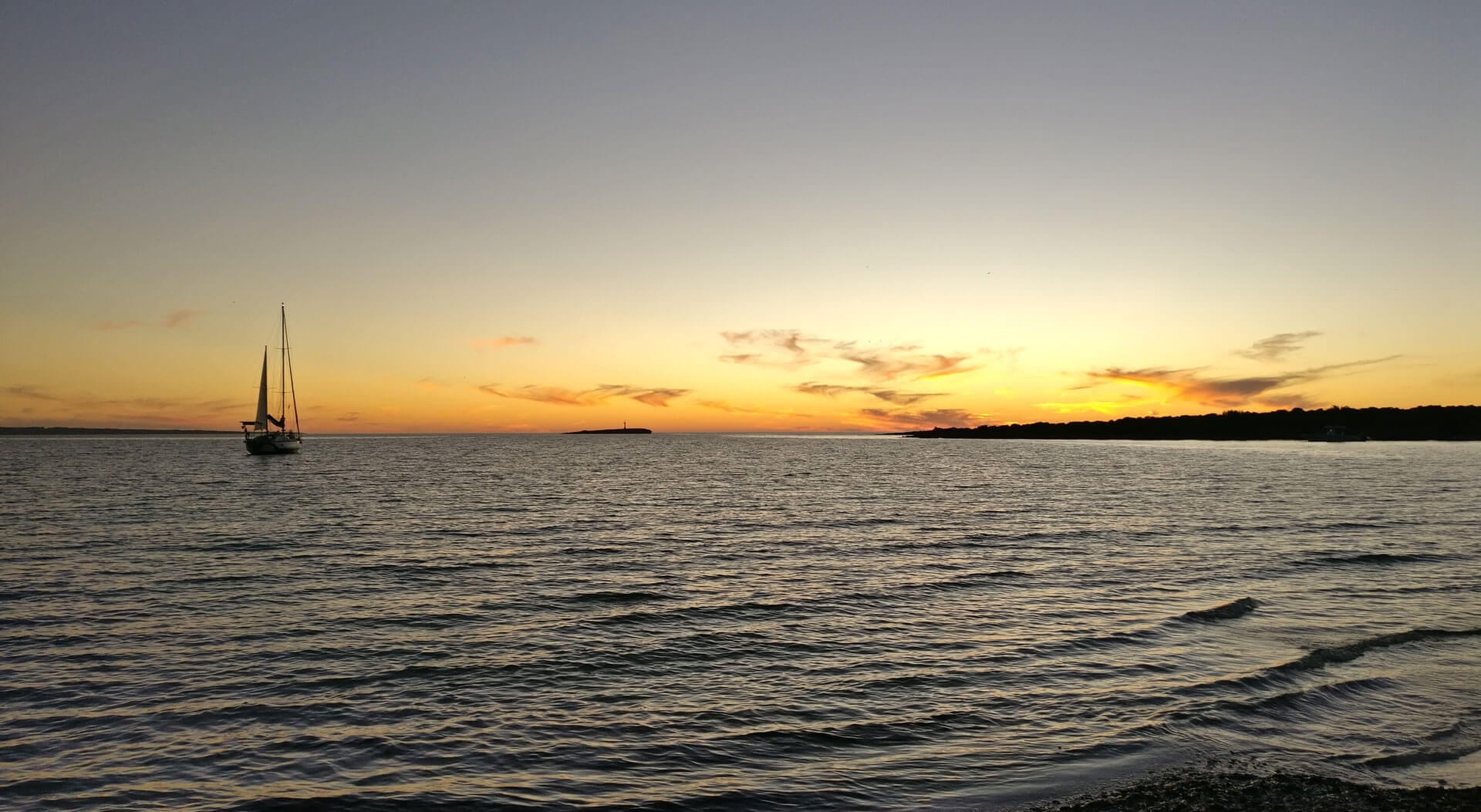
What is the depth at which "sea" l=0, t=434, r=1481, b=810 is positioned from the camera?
11.4 metres

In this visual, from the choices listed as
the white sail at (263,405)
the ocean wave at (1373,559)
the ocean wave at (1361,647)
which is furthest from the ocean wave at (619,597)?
the white sail at (263,405)

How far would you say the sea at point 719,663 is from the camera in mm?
11422

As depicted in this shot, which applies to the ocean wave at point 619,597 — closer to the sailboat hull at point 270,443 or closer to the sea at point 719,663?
the sea at point 719,663

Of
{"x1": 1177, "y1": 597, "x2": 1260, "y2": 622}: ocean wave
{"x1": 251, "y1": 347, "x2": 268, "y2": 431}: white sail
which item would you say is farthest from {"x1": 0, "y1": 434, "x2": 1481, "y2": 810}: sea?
{"x1": 251, "y1": 347, "x2": 268, "y2": 431}: white sail

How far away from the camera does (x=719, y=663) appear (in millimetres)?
17109

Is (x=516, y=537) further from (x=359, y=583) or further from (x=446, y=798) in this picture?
(x=446, y=798)

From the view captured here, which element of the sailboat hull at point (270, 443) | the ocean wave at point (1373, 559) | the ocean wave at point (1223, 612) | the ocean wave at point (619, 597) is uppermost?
the sailboat hull at point (270, 443)

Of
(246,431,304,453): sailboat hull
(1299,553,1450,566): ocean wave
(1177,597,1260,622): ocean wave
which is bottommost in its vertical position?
(1177,597,1260,622): ocean wave

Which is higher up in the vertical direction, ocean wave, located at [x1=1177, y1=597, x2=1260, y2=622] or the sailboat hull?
the sailboat hull

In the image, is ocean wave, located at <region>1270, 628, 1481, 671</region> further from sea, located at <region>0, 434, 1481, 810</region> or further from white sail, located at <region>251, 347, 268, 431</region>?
white sail, located at <region>251, 347, 268, 431</region>

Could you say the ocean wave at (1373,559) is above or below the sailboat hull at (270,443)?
below

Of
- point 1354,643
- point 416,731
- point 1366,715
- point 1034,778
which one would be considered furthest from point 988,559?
point 416,731

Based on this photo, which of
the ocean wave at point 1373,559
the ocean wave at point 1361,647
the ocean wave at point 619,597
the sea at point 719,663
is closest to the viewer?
the sea at point 719,663

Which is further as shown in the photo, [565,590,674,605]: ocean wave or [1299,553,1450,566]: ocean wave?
[1299,553,1450,566]: ocean wave
